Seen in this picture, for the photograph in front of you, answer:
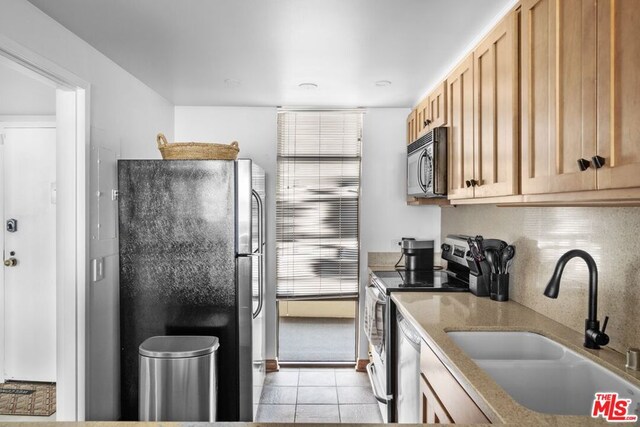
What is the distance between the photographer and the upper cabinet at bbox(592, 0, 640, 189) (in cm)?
105

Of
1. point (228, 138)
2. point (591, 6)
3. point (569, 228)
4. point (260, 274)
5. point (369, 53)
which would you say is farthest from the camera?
point (228, 138)

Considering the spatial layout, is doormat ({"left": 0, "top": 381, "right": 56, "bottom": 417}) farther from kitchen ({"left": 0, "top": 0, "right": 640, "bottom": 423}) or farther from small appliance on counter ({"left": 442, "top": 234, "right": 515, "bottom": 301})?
small appliance on counter ({"left": 442, "top": 234, "right": 515, "bottom": 301})

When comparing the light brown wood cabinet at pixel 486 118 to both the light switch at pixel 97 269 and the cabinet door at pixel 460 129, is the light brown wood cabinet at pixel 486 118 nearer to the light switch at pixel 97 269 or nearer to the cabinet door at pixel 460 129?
the cabinet door at pixel 460 129

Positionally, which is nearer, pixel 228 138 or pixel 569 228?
pixel 569 228

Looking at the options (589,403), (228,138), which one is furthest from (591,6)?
(228,138)

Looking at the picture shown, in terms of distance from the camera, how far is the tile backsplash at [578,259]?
153cm

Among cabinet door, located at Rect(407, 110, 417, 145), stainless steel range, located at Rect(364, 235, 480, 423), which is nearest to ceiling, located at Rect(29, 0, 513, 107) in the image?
cabinet door, located at Rect(407, 110, 417, 145)

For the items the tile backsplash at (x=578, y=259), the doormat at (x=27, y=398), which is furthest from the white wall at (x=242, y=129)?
the tile backsplash at (x=578, y=259)

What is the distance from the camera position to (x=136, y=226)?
263 cm

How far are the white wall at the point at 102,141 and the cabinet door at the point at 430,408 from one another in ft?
5.89

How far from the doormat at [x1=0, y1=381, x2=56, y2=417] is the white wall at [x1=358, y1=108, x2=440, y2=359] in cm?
243

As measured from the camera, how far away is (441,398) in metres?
1.67

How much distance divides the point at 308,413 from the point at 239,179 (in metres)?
1.74

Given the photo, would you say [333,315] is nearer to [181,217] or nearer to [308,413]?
[308,413]
